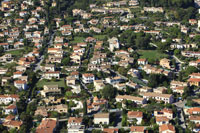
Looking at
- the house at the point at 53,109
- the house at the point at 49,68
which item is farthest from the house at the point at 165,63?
the house at the point at 53,109

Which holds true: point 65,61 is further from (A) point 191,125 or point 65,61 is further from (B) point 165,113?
(A) point 191,125

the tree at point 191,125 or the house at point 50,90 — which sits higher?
the house at point 50,90

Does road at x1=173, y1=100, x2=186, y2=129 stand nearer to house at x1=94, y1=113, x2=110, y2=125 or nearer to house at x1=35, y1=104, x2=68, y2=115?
house at x1=94, y1=113, x2=110, y2=125

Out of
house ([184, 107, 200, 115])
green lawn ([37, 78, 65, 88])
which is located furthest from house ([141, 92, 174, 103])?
green lawn ([37, 78, 65, 88])

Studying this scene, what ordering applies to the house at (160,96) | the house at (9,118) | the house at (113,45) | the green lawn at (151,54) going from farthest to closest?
the house at (113,45) → the green lawn at (151,54) → the house at (160,96) → the house at (9,118)

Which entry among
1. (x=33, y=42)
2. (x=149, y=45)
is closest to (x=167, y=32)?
(x=149, y=45)

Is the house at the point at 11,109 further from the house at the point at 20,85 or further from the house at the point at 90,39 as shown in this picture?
the house at the point at 90,39

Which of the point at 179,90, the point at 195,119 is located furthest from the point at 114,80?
the point at 195,119

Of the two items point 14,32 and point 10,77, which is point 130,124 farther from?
point 14,32
